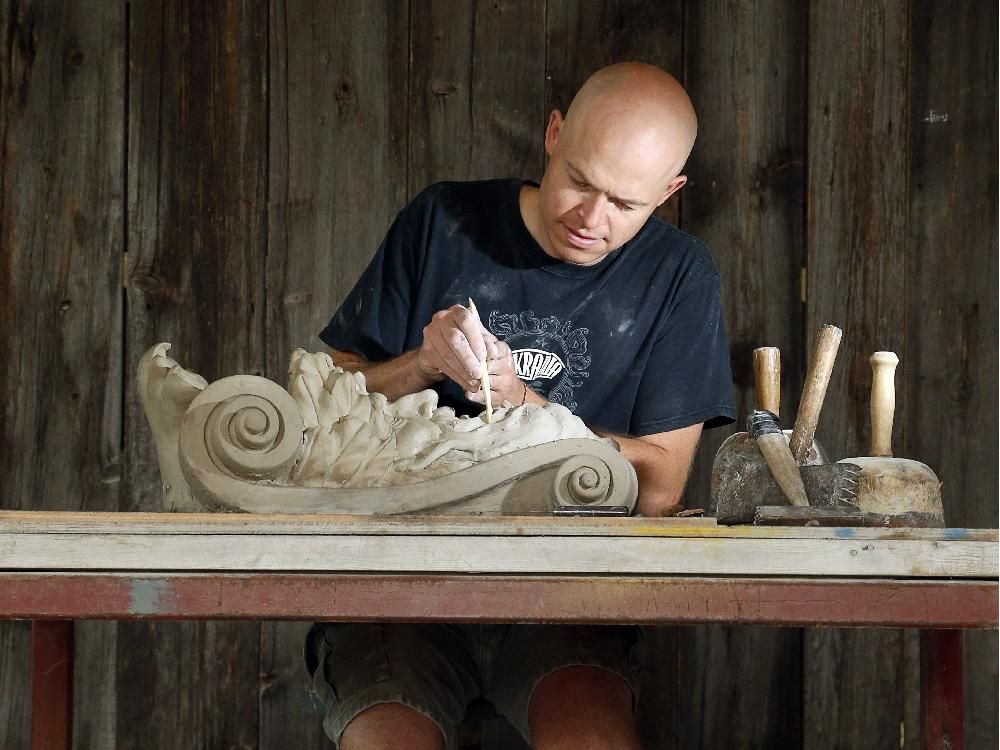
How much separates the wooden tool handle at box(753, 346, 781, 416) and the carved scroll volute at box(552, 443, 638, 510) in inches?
8.7

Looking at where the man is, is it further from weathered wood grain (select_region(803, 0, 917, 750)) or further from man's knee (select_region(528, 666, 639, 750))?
weathered wood grain (select_region(803, 0, 917, 750))

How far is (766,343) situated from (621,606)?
1413 mm

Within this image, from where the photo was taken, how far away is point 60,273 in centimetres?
243

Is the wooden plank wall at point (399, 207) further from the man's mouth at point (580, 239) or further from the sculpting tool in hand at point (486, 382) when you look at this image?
the sculpting tool in hand at point (486, 382)

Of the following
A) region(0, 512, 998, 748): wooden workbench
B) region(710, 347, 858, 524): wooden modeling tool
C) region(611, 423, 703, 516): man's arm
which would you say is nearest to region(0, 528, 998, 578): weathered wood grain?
region(0, 512, 998, 748): wooden workbench

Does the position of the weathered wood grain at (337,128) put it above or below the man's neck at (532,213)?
above

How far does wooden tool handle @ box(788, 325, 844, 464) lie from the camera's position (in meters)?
1.44

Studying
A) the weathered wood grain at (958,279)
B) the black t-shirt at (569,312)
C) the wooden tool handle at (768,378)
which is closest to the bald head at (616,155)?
the black t-shirt at (569,312)

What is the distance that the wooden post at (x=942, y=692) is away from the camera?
1392 mm

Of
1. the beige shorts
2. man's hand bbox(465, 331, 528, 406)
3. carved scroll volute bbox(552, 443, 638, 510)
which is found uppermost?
man's hand bbox(465, 331, 528, 406)

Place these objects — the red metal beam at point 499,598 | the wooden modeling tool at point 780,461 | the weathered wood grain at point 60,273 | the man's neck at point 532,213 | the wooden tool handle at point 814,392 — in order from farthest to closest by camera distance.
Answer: the weathered wood grain at point 60,273, the man's neck at point 532,213, the wooden tool handle at point 814,392, the wooden modeling tool at point 780,461, the red metal beam at point 499,598

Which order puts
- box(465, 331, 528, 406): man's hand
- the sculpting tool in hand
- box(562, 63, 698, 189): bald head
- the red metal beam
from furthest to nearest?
1. box(562, 63, 698, 189): bald head
2. box(465, 331, 528, 406): man's hand
3. the sculpting tool in hand
4. the red metal beam

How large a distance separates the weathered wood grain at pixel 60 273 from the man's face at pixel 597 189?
91 centimetres

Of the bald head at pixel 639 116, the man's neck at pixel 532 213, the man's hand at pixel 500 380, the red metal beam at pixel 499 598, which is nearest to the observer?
the red metal beam at pixel 499 598
